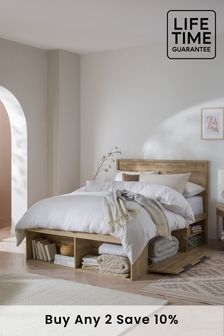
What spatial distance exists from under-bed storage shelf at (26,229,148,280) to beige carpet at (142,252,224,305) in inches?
10.2

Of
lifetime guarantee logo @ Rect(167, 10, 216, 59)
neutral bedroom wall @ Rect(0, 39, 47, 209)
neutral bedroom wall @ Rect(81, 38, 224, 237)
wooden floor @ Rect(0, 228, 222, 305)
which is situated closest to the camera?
wooden floor @ Rect(0, 228, 222, 305)

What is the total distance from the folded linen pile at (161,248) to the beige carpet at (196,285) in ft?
1.16

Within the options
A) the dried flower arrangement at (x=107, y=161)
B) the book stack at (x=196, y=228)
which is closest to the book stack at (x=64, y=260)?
the book stack at (x=196, y=228)

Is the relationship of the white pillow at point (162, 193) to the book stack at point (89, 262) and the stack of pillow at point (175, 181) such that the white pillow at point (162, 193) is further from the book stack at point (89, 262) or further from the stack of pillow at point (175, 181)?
the book stack at point (89, 262)

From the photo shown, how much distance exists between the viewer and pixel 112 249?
4.77 metres

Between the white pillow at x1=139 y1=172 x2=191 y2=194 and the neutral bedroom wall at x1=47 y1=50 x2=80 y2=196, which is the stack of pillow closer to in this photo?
the white pillow at x1=139 y1=172 x2=191 y2=194

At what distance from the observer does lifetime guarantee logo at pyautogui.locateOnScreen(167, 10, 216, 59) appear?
525cm

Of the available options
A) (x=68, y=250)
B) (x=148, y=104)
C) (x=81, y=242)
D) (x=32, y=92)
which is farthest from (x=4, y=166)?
(x=81, y=242)

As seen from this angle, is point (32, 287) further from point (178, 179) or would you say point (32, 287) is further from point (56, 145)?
point (56, 145)

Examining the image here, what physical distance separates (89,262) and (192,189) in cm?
179

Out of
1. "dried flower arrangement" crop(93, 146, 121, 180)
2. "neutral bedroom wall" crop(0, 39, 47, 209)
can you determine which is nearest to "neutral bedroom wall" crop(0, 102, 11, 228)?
"neutral bedroom wall" crop(0, 39, 47, 209)

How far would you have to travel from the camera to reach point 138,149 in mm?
6859

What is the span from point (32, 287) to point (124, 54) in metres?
3.88

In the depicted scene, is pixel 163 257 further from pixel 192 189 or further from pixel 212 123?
pixel 212 123
